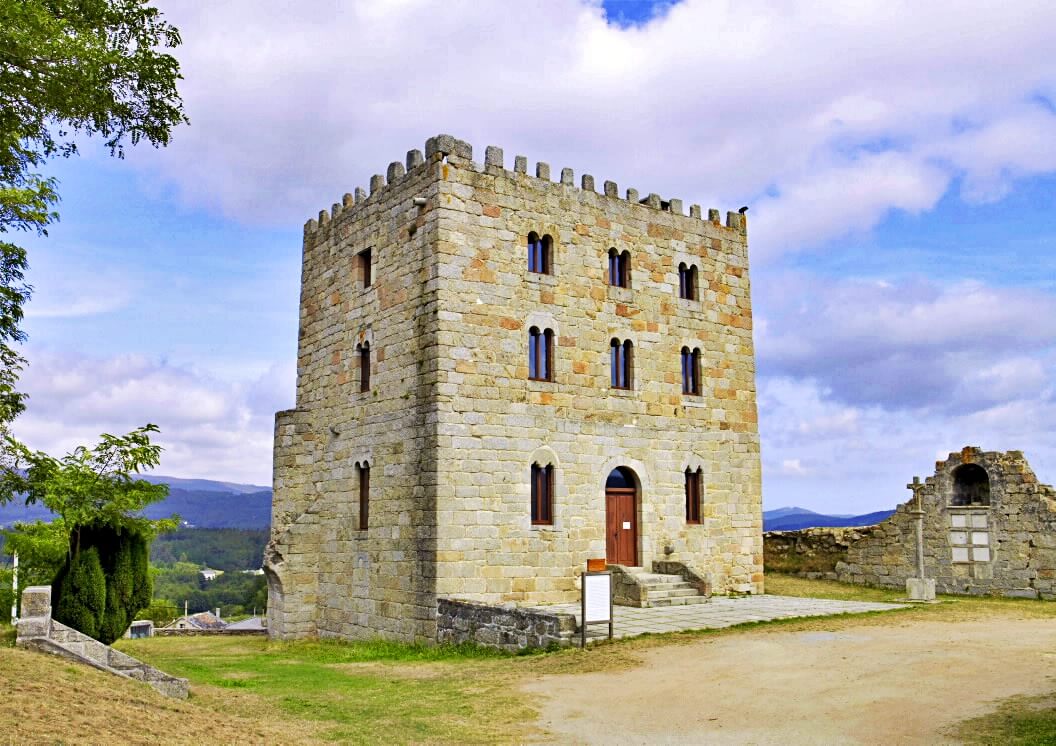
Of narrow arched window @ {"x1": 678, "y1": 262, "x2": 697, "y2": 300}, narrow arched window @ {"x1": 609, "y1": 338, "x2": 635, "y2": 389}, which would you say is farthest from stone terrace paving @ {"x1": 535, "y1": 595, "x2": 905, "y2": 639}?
narrow arched window @ {"x1": 678, "y1": 262, "x2": 697, "y2": 300}

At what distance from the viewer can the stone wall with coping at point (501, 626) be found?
1608cm

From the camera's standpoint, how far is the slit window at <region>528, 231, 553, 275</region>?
845 inches

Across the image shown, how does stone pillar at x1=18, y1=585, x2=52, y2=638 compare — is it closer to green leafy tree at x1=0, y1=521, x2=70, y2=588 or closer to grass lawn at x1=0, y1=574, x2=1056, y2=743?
grass lawn at x1=0, y1=574, x2=1056, y2=743

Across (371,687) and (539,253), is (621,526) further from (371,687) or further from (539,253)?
(371,687)

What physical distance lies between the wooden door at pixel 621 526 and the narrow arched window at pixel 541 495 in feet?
5.36

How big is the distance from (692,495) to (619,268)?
5.93 metres

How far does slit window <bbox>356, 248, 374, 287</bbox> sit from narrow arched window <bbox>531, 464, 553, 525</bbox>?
20.9ft

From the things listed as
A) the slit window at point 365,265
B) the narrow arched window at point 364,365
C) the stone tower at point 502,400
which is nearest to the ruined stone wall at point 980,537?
the stone tower at point 502,400

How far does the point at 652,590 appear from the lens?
2059cm

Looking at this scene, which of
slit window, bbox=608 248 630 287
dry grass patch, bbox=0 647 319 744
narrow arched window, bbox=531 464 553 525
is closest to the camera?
dry grass patch, bbox=0 647 319 744

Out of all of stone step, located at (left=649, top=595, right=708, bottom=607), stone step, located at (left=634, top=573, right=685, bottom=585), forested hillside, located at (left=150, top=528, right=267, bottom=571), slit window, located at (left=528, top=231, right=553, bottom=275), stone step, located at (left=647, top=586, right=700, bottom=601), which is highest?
slit window, located at (left=528, top=231, right=553, bottom=275)

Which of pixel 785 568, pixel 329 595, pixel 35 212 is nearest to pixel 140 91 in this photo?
pixel 35 212

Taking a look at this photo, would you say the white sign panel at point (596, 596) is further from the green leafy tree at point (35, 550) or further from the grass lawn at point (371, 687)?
the green leafy tree at point (35, 550)

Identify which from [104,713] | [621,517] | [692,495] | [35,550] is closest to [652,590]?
[621,517]
